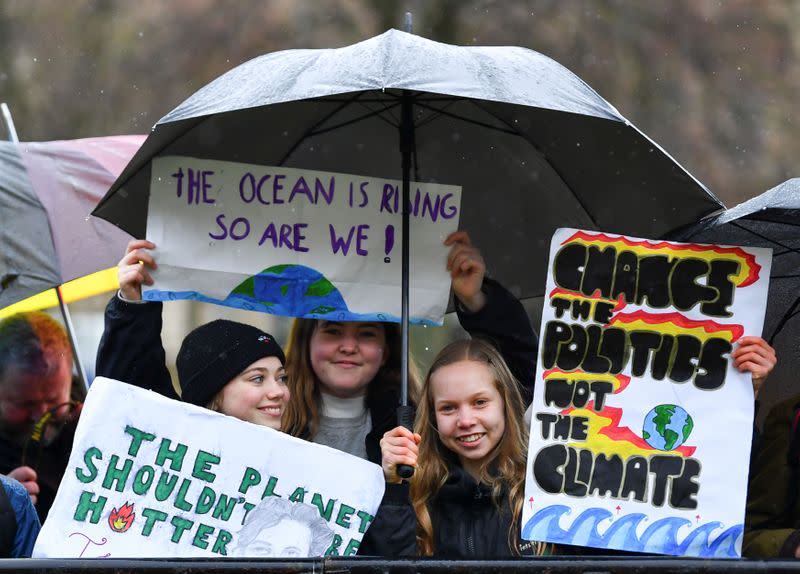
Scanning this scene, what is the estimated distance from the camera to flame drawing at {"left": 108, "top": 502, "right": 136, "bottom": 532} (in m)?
3.74

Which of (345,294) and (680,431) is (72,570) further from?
(680,431)

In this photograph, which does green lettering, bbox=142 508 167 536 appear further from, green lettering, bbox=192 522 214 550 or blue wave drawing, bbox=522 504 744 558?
blue wave drawing, bbox=522 504 744 558

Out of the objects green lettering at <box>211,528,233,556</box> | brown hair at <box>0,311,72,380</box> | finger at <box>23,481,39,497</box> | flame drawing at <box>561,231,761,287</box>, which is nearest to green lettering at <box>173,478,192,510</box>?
green lettering at <box>211,528,233,556</box>

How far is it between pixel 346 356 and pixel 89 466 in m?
1.00

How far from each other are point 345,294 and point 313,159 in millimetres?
610

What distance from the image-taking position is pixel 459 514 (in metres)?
4.04

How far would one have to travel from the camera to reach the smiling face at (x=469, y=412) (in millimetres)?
4145

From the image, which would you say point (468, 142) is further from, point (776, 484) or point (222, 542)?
point (222, 542)

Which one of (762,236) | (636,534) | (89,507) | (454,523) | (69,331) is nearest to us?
(89,507)

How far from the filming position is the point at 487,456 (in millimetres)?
4184

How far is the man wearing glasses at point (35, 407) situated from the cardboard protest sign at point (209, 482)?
3.54 feet

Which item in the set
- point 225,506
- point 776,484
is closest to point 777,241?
point 776,484

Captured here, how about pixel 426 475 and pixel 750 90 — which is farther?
pixel 750 90

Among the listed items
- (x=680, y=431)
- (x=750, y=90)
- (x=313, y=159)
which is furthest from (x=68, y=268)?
(x=750, y=90)
